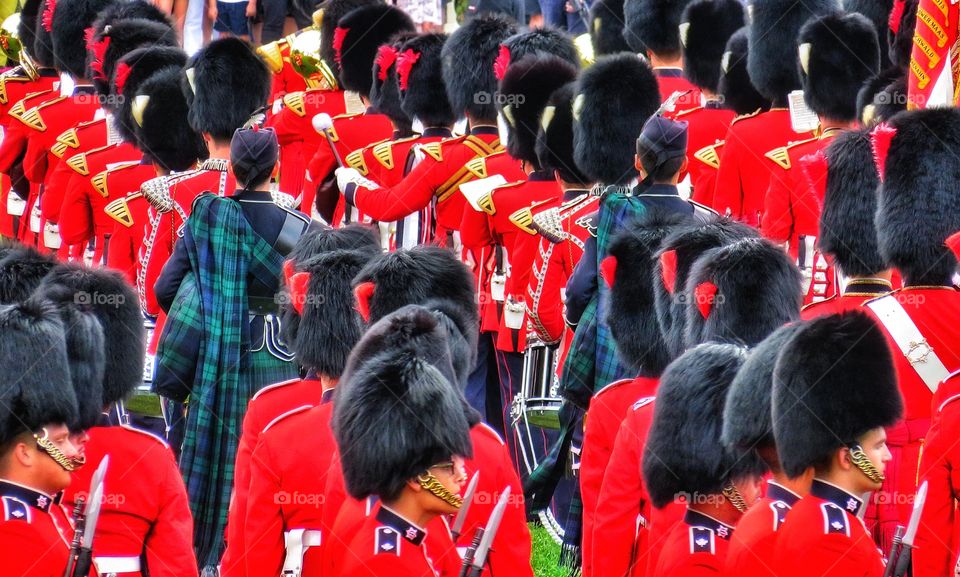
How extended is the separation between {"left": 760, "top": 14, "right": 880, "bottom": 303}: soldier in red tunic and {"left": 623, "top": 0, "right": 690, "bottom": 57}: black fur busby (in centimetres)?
167

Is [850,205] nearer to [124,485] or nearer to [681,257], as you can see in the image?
[681,257]

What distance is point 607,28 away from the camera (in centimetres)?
1011

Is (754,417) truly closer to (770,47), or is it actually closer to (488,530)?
(488,530)

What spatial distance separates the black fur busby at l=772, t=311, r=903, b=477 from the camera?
3.79 meters

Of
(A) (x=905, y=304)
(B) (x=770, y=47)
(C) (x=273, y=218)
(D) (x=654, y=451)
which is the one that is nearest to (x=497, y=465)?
(D) (x=654, y=451)

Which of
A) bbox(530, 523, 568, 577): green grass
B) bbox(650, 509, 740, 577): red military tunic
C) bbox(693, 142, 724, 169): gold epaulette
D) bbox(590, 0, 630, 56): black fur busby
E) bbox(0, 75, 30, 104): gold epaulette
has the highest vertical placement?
bbox(650, 509, 740, 577): red military tunic

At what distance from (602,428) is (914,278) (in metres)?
0.96

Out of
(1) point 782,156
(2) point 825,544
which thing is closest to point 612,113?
(1) point 782,156

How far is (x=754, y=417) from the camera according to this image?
3.95m

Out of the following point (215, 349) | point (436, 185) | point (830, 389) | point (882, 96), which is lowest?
point (215, 349)

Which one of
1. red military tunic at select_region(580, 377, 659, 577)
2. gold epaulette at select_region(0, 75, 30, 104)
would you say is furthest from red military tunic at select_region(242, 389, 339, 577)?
gold epaulette at select_region(0, 75, 30, 104)

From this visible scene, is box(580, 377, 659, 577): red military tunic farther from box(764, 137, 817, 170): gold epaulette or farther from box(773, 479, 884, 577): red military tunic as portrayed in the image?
box(764, 137, 817, 170): gold epaulette

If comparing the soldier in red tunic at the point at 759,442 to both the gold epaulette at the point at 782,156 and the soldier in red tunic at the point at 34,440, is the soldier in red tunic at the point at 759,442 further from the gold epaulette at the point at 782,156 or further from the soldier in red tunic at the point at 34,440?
the gold epaulette at the point at 782,156

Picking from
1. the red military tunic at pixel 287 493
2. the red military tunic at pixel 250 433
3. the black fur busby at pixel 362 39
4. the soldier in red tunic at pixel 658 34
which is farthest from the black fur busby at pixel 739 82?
the red military tunic at pixel 287 493
